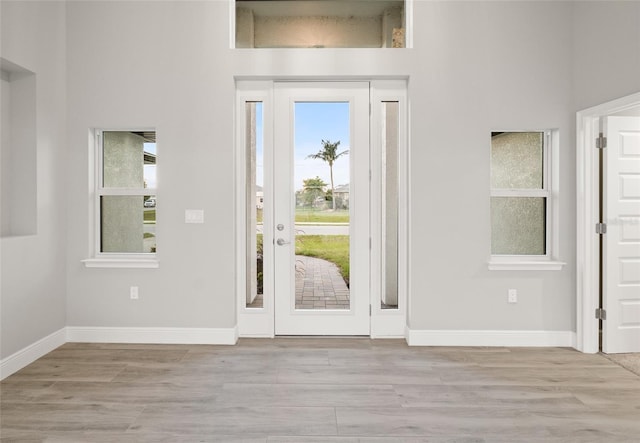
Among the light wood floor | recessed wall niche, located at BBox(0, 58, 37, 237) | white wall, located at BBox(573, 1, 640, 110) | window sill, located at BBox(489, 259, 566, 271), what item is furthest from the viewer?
window sill, located at BBox(489, 259, 566, 271)

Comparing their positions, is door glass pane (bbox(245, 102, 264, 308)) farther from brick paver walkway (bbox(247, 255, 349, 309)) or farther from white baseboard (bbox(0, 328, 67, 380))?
white baseboard (bbox(0, 328, 67, 380))

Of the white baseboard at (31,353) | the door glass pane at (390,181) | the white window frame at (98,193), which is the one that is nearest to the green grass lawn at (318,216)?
the door glass pane at (390,181)

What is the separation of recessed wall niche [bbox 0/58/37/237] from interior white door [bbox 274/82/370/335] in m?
1.95

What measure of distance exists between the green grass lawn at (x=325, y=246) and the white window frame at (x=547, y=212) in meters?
1.30

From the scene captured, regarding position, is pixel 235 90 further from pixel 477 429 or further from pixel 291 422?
pixel 477 429

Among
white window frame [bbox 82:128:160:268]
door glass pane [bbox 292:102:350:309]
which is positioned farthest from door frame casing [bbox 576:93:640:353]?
white window frame [bbox 82:128:160:268]

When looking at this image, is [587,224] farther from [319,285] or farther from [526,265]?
Answer: [319,285]

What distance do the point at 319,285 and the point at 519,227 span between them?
1.89 m

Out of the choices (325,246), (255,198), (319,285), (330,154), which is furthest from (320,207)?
(319,285)

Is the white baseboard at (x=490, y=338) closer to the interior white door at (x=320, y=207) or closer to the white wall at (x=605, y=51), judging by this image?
the interior white door at (x=320, y=207)

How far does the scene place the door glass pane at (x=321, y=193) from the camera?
12.7 feet

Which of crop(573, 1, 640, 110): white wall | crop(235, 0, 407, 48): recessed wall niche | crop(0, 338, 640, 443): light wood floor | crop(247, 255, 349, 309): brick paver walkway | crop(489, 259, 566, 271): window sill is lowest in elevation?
crop(0, 338, 640, 443): light wood floor

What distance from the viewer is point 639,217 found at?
354 centimetres

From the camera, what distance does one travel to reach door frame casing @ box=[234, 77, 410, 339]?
383 cm
